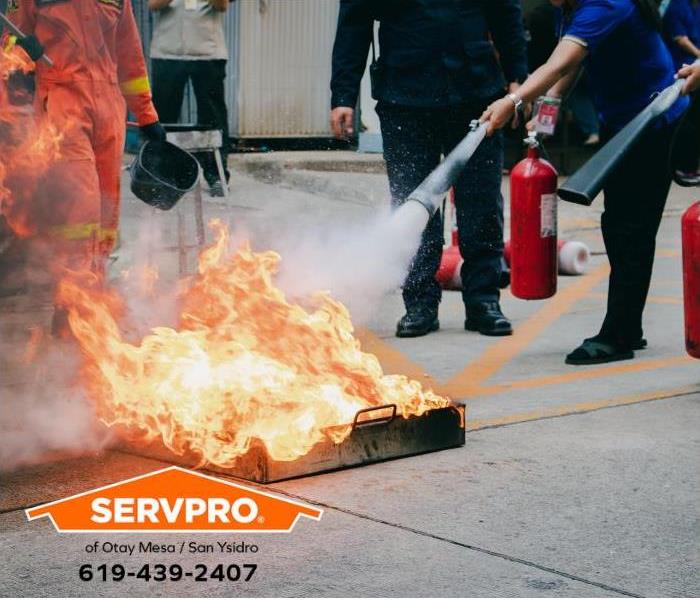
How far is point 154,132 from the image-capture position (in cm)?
705

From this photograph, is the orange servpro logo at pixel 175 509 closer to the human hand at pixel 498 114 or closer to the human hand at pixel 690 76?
the human hand at pixel 498 114

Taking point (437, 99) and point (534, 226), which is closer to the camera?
point (534, 226)

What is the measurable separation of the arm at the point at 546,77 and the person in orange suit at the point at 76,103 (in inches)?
66.2

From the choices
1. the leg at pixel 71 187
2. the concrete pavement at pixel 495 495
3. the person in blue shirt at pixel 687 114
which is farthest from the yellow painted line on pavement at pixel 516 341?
the leg at pixel 71 187

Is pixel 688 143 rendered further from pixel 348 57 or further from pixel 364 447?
pixel 364 447

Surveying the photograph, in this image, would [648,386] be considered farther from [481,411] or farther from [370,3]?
[370,3]

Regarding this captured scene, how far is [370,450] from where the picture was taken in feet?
15.8

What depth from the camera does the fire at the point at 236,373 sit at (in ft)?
15.4

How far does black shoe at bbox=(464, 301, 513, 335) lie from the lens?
7.21 metres

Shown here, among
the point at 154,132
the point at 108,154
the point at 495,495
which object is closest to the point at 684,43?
the point at 154,132

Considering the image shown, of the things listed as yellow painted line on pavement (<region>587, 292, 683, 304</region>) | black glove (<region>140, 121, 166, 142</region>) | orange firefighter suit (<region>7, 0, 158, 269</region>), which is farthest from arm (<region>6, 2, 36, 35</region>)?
yellow painted line on pavement (<region>587, 292, 683, 304</region>)

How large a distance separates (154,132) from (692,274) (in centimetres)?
269

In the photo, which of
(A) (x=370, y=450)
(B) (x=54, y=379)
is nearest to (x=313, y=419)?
(A) (x=370, y=450)

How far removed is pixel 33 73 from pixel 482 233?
2.27 metres
